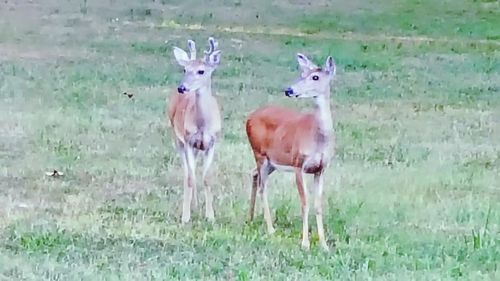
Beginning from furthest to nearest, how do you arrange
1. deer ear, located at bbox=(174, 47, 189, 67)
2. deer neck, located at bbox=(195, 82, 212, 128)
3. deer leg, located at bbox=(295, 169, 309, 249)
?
deer ear, located at bbox=(174, 47, 189, 67)
deer neck, located at bbox=(195, 82, 212, 128)
deer leg, located at bbox=(295, 169, 309, 249)

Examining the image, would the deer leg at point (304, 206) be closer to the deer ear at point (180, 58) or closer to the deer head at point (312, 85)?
the deer head at point (312, 85)

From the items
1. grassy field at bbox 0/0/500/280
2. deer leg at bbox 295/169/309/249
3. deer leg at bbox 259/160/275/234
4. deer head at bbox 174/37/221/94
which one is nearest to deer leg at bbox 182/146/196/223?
grassy field at bbox 0/0/500/280

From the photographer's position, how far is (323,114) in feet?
30.0

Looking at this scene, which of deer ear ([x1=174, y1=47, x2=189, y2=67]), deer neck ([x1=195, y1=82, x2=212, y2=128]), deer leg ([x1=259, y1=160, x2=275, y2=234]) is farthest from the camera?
deer ear ([x1=174, y1=47, x2=189, y2=67])

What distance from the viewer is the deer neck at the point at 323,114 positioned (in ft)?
29.8

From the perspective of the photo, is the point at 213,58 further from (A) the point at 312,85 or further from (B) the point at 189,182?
(A) the point at 312,85

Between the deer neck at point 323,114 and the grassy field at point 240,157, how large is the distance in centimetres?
72

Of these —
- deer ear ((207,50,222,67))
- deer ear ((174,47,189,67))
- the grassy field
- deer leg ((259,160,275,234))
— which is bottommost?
the grassy field

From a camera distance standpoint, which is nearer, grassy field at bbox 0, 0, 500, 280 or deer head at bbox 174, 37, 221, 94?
grassy field at bbox 0, 0, 500, 280

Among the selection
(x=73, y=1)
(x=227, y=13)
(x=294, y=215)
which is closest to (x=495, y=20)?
(x=227, y=13)

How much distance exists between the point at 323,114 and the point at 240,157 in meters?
3.45

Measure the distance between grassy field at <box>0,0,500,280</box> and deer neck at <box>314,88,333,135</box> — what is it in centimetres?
72

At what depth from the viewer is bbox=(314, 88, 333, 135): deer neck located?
9.09 metres

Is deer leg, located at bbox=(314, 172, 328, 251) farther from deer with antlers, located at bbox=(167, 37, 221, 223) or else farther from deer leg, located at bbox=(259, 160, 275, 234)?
deer with antlers, located at bbox=(167, 37, 221, 223)
